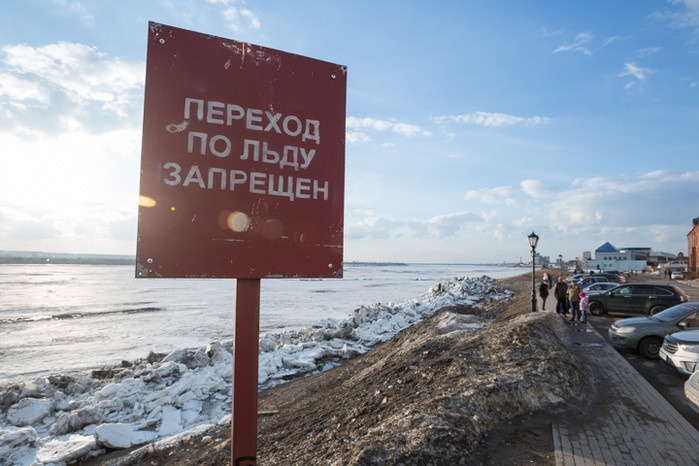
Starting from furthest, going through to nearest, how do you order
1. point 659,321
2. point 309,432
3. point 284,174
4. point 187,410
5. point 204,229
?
point 659,321 → point 187,410 → point 309,432 → point 284,174 → point 204,229

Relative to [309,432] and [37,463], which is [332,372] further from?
[37,463]

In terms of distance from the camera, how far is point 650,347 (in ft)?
33.7

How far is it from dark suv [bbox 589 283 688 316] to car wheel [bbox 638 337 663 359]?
6973 millimetres

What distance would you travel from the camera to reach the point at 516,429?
201 inches

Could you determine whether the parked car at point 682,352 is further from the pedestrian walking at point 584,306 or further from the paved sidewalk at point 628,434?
the pedestrian walking at point 584,306

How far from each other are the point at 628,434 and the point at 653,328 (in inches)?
257

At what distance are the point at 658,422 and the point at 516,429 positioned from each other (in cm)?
215

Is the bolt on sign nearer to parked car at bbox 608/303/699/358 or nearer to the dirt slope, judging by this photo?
the dirt slope

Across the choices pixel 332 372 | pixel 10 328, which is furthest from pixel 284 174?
pixel 10 328

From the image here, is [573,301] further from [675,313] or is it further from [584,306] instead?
[675,313]

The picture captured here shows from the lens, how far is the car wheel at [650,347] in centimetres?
1021

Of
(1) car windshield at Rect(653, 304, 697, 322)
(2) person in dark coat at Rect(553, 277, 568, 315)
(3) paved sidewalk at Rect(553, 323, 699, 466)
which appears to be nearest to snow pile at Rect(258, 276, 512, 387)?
(2) person in dark coat at Rect(553, 277, 568, 315)

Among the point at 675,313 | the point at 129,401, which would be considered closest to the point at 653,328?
the point at 675,313

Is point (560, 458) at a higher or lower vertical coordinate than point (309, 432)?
higher
